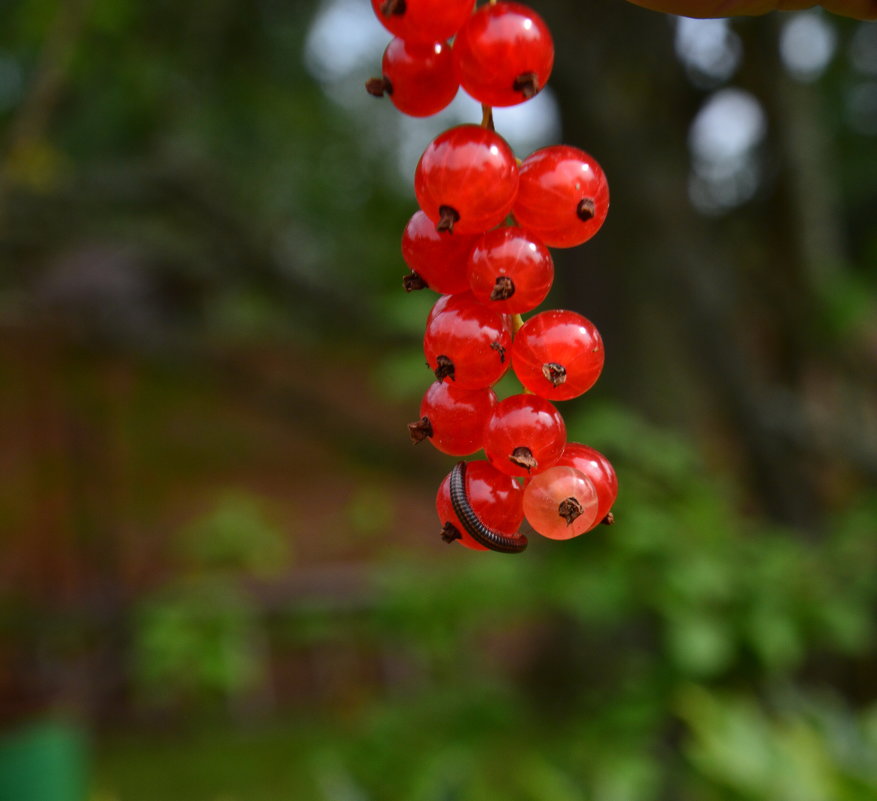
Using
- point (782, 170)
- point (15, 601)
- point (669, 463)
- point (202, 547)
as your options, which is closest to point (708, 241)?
point (782, 170)

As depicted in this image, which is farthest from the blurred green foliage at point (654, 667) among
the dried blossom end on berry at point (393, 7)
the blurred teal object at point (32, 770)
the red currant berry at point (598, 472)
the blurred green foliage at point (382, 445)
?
the dried blossom end on berry at point (393, 7)

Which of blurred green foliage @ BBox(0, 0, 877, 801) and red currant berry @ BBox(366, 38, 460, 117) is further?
blurred green foliage @ BBox(0, 0, 877, 801)

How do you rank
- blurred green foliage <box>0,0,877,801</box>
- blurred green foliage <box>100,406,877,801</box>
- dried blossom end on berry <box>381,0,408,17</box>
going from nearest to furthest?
1. dried blossom end on berry <box>381,0,408,17</box>
2. blurred green foliage <box>100,406,877,801</box>
3. blurred green foliage <box>0,0,877,801</box>

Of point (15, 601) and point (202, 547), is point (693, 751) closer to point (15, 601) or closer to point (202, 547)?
point (202, 547)

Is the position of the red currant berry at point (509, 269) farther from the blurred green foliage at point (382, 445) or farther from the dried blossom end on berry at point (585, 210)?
the blurred green foliage at point (382, 445)

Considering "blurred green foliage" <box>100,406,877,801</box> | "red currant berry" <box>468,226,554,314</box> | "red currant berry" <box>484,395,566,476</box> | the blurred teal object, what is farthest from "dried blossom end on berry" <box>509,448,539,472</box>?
the blurred teal object

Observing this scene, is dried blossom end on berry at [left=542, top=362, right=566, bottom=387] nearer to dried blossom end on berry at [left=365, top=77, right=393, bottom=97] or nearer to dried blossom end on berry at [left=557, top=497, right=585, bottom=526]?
dried blossom end on berry at [left=557, top=497, right=585, bottom=526]

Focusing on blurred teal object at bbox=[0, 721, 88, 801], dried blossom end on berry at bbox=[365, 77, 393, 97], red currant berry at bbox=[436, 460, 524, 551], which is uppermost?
dried blossom end on berry at bbox=[365, 77, 393, 97]
